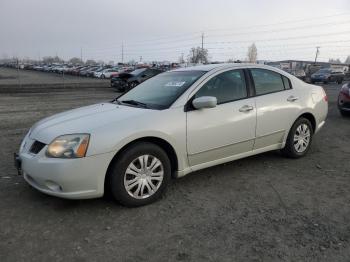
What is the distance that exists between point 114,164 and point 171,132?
756 mm

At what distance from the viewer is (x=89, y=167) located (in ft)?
12.1

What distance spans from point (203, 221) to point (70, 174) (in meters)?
1.42

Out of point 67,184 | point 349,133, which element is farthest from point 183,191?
point 349,133

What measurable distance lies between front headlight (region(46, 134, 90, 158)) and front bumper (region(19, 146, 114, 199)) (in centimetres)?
6

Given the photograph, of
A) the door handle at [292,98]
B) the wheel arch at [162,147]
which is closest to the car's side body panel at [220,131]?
the wheel arch at [162,147]

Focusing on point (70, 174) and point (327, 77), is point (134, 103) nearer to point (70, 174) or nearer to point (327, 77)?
point (70, 174)

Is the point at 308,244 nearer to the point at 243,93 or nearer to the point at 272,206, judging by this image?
the point at 272,206

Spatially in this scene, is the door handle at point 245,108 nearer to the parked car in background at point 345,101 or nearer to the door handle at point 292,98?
the door handle at point 292,98

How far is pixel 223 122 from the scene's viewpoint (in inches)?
181

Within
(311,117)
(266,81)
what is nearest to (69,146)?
(266,81)

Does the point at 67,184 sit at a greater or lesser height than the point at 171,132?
lesser

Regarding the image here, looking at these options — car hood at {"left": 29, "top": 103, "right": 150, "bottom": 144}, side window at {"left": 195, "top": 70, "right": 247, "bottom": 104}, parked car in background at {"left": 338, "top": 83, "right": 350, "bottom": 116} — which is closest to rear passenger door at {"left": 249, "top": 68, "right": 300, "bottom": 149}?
side window at {"left": 195, "top": 70, "right": 247, "bottom": 104}

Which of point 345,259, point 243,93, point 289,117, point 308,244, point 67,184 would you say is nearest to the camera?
point 345,259

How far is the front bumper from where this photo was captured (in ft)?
11.9
